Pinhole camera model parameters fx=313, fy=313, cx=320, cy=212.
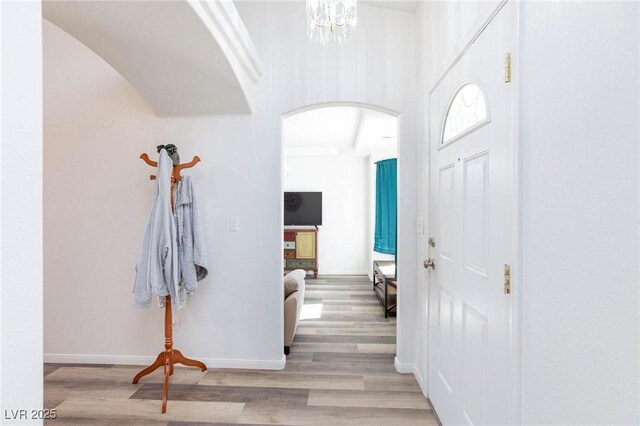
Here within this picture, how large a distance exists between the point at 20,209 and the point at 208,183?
192 cm

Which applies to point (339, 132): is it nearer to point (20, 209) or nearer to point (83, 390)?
point (83, 390)

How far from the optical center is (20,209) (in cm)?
61

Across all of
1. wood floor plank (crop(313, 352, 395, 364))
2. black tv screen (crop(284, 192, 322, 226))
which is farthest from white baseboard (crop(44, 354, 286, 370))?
black tv screen (crop(284, 192, 322, 226))

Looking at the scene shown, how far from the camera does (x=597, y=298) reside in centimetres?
76

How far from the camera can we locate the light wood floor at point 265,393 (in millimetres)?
1909

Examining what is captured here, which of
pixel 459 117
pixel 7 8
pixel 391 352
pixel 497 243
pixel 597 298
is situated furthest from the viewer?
pixel 391 352

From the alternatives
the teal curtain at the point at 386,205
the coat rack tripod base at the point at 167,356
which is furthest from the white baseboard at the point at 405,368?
the teal curtain at the point at 386,205

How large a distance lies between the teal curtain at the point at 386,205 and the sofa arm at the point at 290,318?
3.01 m

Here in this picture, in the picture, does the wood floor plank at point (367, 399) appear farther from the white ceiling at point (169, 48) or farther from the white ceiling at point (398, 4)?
the white ceiling at point (398, 4)

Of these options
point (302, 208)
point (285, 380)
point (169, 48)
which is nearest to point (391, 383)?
point (285, 380)

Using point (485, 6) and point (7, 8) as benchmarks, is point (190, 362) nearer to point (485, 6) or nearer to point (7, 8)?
point (7, 8)


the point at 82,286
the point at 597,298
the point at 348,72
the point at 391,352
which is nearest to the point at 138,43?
the point at 348,72

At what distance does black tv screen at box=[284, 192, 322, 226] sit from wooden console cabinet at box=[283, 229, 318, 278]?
281 millimetres

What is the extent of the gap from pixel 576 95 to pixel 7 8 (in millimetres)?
1283
